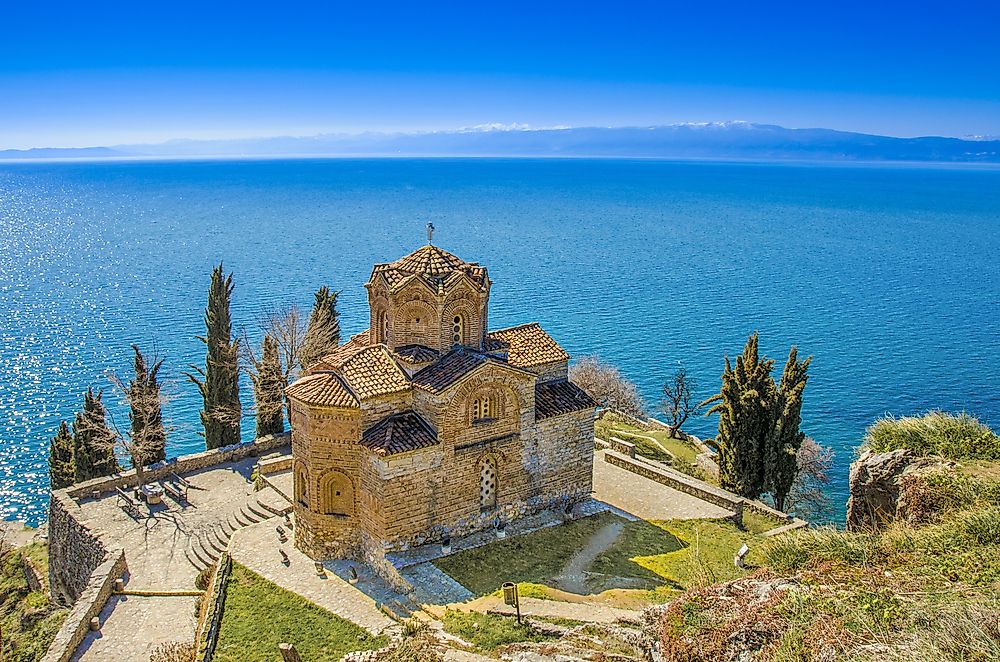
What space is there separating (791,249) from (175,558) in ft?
342

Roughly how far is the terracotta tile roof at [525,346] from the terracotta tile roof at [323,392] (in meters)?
5.26

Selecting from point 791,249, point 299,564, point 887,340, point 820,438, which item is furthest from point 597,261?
point 299,564

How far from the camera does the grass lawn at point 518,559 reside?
71.7 feet

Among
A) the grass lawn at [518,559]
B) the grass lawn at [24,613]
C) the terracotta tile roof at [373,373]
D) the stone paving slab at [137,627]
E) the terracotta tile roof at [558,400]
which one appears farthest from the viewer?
the terracotta tile roof at [558,400]

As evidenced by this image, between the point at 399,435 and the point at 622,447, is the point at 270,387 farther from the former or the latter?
the point at 622,447

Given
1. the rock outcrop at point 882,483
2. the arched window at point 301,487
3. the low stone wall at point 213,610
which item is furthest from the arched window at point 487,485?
the rock outcrop at point 882,483

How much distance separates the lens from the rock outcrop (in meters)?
16.2

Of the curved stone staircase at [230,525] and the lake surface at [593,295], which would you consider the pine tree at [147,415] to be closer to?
the lake surface at [593,295]

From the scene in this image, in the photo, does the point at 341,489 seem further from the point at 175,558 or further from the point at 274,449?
the point at 274,449

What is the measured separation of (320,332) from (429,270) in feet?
45.3

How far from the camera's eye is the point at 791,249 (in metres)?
112

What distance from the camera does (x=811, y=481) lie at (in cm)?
3969

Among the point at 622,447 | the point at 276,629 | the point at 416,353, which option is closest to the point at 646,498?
the point at 622,447

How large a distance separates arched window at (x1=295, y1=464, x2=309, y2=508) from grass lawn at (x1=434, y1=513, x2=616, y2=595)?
4678 mm
